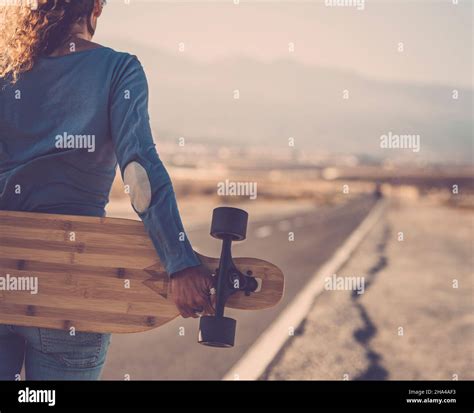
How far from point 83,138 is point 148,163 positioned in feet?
0.68

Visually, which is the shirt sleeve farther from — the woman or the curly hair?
the curly hair

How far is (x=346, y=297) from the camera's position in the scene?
10977mm

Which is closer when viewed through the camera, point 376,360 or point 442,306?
point 376,360

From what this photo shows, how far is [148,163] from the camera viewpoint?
8.04ft

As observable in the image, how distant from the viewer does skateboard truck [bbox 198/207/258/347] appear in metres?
2.48

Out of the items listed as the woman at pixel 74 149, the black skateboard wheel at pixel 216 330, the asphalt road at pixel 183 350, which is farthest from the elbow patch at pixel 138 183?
the asphalt road at pixel 183 350

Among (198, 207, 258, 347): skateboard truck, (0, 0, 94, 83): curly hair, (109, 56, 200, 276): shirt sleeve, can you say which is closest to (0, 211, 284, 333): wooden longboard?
(198, 207, 258, 347): skateboard truck

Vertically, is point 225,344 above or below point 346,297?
below

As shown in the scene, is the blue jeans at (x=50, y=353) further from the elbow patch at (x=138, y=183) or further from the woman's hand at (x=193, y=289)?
the elbow patch at (x=138, y=183)

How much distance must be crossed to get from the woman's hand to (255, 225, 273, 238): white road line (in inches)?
865
